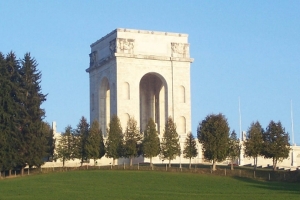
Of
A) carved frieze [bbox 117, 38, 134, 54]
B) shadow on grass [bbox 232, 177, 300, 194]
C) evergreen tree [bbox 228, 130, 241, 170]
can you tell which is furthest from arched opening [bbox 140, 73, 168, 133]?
shadow on grass [bbox 232, 177, 300, 194]

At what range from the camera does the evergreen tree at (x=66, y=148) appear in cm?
6875

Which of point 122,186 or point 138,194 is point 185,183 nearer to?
point 122,186

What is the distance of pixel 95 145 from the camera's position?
224 ft

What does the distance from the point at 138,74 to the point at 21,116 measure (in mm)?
17165

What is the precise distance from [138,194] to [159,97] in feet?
132

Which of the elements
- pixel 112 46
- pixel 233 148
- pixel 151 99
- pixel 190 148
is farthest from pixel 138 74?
pixel 233 148

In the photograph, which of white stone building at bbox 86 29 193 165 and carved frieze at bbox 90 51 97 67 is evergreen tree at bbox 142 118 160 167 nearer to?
white stone building at bbox 86 29 193 165

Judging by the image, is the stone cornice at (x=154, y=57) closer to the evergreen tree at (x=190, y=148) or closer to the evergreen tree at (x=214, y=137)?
the evergreen tree at (x=190, y=148)

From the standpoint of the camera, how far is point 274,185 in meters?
54.3

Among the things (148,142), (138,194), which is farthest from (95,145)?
(138,194)

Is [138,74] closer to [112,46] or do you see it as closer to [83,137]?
[112,46]

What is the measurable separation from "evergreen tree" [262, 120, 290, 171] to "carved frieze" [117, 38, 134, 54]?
17.2 metres

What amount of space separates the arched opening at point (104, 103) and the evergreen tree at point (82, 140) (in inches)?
506

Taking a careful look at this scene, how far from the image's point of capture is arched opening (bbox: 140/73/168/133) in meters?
84.7
